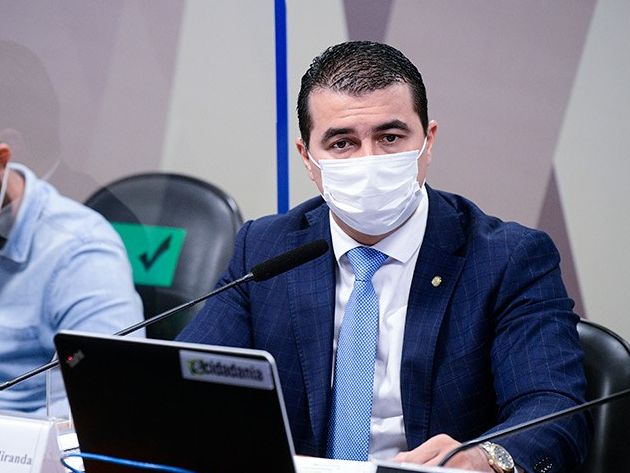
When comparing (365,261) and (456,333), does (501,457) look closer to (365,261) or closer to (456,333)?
(456,333)

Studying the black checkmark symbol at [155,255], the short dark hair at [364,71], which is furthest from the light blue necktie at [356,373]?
the black checkmark symbol at [155,255]

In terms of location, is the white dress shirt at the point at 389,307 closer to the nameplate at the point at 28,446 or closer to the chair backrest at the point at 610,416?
the chair backrest at the point at 610,416

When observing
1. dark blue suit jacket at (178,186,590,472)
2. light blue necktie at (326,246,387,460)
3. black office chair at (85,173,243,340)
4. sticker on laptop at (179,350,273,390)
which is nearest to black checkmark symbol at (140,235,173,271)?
black office chair at (85,173,243,340)

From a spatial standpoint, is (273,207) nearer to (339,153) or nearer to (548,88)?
(548,88)

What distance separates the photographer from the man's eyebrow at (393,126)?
1.87 m

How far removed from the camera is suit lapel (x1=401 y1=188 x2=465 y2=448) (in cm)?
181

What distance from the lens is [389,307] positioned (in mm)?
1891

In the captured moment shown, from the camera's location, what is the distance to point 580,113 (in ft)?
9.47

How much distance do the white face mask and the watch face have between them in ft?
1.77

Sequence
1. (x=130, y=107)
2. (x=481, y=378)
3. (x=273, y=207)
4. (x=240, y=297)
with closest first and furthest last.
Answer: (x=481, y=378)
(x=240, y=297)
(x=273, y=207)
(x=130, y=107)

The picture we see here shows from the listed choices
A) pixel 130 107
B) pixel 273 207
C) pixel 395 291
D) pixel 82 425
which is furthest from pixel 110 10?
pixel 82 425

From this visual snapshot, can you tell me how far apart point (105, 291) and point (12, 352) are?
317 mm

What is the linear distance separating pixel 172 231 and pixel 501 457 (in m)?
1.58

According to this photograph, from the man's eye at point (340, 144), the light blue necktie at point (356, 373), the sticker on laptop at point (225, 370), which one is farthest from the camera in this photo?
the man's eye at point (340, 144)
